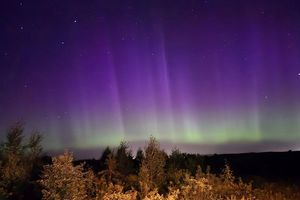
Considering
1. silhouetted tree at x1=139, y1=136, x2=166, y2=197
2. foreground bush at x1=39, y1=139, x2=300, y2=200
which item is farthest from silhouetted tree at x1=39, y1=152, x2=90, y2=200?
silhouetted tree at x1=139, y1=136, x2=166, y2=197

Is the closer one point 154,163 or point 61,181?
point 61,181

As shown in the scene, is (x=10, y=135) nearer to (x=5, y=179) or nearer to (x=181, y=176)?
(x=5, y=179)

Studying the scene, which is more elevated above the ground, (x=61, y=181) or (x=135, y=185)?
(x=61, y=181)

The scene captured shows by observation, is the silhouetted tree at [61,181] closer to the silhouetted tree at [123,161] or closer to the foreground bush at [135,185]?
the foreground bush at [135,185]

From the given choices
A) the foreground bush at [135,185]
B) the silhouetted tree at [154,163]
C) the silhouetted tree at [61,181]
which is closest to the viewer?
the silhouetted tree at [61,181]

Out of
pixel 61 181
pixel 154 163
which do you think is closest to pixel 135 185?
pixel 154 163

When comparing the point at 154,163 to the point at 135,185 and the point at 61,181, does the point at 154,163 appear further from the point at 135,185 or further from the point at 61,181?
the point at 61,181

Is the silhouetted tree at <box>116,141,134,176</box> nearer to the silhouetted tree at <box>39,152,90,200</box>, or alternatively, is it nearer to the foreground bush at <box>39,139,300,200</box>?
the foreground bush at <box>39,139,300,200</box>

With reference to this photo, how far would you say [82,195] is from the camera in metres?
20.5

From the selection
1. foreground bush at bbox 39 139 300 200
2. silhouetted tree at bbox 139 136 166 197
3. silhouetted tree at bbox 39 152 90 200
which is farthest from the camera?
silhouetted tree at bbox 139 136 166 197

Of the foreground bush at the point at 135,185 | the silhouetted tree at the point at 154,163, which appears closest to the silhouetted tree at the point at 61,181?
the foreground bush at the point at 135,185

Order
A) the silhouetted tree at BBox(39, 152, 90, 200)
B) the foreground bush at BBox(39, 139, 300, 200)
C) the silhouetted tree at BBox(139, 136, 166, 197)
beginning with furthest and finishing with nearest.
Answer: the silhouetted tree at BBox(139, 136, 166, 197)
the foreground bush at BBox(39, 139, 300, 200)
the silhouetted tree at BBox(39, 152, 90, 200)

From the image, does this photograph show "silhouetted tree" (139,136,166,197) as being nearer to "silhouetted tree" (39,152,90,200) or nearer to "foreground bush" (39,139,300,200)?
"foreground bush" (39,139,300,200)

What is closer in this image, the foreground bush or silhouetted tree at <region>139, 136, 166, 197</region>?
Result: the foreground bush
